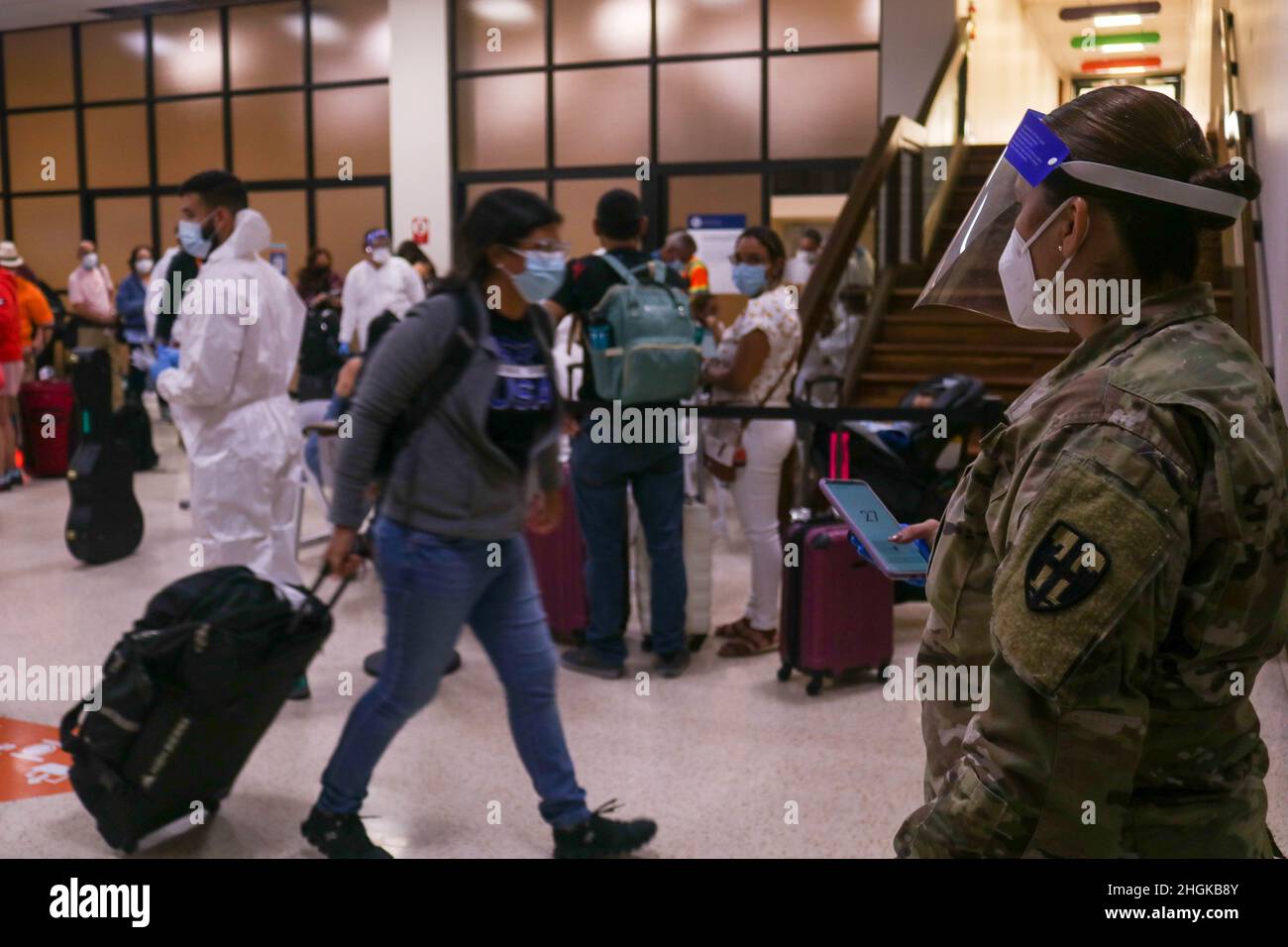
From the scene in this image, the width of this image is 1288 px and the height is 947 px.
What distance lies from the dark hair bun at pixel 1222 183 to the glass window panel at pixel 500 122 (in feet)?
40.0

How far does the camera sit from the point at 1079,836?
120cm

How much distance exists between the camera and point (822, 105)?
11.9 m

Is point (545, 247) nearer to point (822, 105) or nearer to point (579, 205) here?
point (822, 105)

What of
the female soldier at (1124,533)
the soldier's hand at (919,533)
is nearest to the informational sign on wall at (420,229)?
the soldier's hand at (919,533)

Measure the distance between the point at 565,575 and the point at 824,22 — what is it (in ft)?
27.6

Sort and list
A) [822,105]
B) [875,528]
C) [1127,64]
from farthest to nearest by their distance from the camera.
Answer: [1127,64] < [822,105] < [875,528]

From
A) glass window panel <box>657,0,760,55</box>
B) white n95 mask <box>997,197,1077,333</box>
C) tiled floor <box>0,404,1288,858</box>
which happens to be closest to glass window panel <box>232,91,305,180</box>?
glass window panel <box>657,0,760,55</box>

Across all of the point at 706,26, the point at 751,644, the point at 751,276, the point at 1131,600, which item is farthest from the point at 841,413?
the point at 706,26

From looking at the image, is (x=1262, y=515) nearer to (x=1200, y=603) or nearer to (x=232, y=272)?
(x=1200, y=603)

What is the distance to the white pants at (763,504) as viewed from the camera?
197 inches

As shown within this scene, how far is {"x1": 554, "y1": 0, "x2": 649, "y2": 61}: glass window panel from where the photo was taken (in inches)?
492

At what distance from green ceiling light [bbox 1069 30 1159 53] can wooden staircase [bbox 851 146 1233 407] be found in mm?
7738

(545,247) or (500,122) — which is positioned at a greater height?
(500,122)

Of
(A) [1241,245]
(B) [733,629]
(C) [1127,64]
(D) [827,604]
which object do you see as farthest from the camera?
(C) [1127,64]
